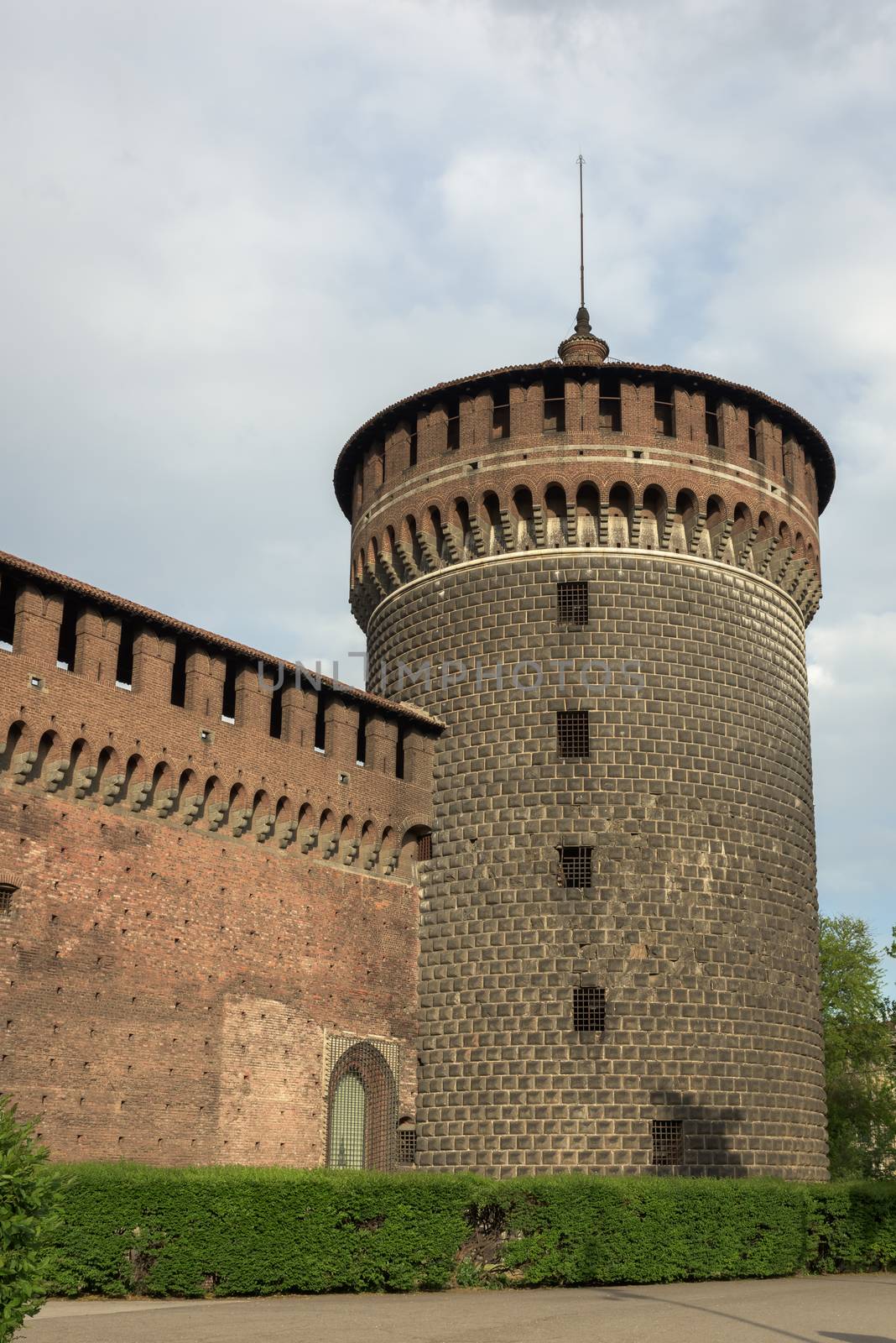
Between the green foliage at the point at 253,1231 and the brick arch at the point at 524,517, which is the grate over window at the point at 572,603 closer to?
the brick arch at the point at 524,517

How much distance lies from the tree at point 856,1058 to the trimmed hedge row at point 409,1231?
22485 millimetres

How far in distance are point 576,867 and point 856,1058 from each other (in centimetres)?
2220

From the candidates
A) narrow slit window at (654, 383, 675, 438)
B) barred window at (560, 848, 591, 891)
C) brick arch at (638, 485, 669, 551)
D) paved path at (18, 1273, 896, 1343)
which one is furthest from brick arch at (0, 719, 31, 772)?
narrow slit window at (654, 383, 675, 438)

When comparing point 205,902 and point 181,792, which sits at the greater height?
point 181,792

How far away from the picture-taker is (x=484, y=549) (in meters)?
28.7

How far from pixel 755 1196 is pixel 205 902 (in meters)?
10.3

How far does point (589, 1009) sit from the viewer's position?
83.0ft

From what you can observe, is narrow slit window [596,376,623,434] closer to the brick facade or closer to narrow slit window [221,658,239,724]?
the brick facade

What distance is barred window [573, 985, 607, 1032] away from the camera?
82.6 ft

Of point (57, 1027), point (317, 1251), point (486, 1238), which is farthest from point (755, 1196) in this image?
point (57, 1027)

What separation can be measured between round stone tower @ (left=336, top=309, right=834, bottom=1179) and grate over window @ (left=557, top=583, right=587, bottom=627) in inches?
2.2

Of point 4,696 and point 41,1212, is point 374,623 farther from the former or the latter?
point 41,1212

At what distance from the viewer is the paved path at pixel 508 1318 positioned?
14.0 m

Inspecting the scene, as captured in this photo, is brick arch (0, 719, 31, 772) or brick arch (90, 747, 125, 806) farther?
brick arch (90, 747, 125, 806)
